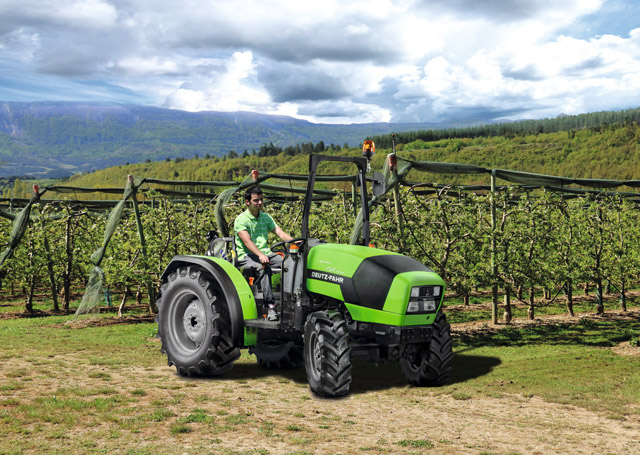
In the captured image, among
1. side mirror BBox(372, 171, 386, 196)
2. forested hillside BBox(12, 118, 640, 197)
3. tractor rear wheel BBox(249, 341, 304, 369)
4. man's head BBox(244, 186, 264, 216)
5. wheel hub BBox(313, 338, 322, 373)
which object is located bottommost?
tractor rear wheel BBox(249, 341, 304, 369)

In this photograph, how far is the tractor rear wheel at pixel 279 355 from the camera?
9312 mm

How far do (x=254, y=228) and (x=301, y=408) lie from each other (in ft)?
8.29

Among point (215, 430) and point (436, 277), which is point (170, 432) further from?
point (436, 277)

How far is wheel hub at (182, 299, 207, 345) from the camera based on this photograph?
27.9ft

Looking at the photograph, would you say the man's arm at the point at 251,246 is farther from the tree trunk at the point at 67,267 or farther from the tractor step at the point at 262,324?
the tree trunk at the point at 67,267

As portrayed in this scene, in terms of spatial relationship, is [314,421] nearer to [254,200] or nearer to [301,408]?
[301,408]

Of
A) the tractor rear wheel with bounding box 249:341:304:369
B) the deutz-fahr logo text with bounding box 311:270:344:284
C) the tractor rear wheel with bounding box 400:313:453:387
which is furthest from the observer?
the tractor rear wheel with bounding box 249:341:304:369

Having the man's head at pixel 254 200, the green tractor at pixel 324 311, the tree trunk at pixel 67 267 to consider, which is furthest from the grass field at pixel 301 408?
the tree trunk at pixel 67 267

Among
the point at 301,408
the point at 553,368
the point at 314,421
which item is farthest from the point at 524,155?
the point at 314,421

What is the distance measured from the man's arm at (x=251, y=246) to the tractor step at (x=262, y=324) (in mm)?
799

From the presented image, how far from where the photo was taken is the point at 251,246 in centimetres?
781

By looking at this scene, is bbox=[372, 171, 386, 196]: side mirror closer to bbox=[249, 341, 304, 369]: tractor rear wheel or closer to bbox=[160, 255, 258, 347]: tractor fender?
bbox=[160, 255, 258, 347]: tractor fender

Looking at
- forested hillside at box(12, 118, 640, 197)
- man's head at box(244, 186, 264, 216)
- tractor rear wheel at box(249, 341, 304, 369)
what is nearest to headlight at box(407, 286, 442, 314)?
man's head at box(244, 186, 264, 216)

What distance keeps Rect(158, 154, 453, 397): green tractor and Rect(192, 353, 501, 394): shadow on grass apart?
61 cm
